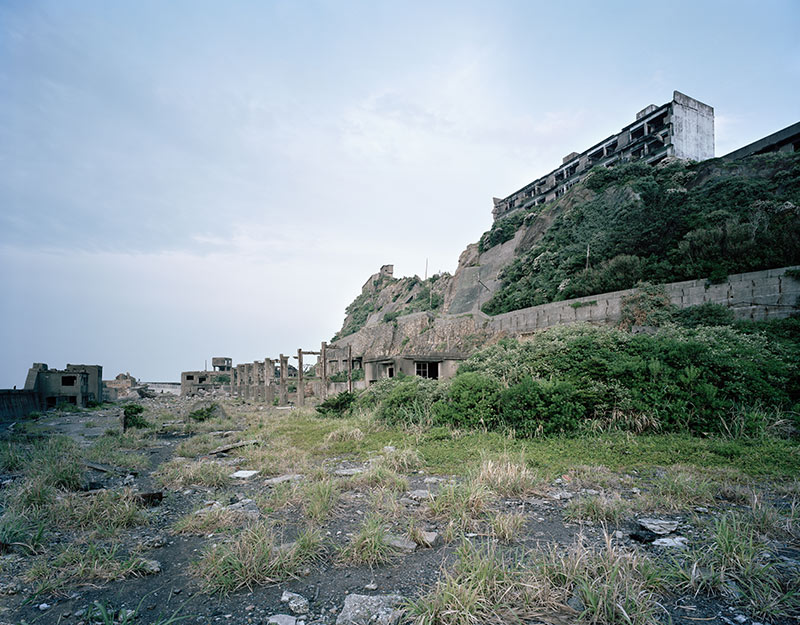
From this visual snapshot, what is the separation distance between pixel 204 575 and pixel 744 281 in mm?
19601

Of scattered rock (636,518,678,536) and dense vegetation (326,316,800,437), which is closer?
scattered rock (636,518,678,536)

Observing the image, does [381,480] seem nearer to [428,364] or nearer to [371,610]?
[371,610]

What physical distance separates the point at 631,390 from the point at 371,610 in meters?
8.50

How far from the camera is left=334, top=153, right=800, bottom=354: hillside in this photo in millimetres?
17844

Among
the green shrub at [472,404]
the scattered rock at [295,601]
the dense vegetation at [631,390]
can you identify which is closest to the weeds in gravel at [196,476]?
the scattered rock at [295,601]

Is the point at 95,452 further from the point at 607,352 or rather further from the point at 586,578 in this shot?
the point at 607,352

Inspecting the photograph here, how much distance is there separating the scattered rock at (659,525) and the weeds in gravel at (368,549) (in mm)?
2786

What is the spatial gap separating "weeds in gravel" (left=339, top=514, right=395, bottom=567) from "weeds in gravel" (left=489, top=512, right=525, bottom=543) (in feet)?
3.68

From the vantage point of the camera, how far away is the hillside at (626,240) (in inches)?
703

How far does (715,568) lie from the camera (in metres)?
3.47

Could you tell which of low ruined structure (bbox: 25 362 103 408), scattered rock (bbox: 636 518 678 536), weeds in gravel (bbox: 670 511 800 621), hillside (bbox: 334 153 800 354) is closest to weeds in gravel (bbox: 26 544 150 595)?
weeds in gravel (bbox: 670 511 800 621)

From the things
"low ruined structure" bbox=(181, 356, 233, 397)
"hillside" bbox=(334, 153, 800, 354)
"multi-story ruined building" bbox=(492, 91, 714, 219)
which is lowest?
"low ruined structure" bbox=(181, 356, 233, 397)

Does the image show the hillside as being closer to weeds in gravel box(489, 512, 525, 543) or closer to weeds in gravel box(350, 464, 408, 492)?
weeds in gravel box(350, 464, 408, 492)

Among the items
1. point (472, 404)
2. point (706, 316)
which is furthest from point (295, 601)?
point (706, 316)
